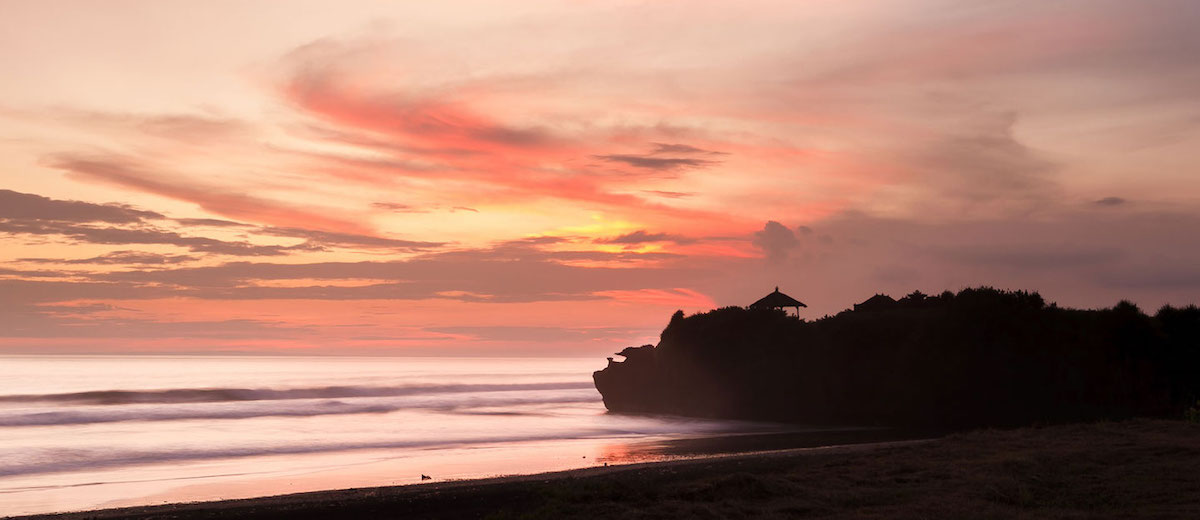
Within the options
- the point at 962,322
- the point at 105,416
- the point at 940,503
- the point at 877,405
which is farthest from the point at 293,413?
the point at 940,503

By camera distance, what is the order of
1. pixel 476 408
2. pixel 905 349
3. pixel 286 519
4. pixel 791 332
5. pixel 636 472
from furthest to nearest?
pixel 476 408 → pixel 791 332 → pixel 905 349 → pixel 636 472 → pixel 286 519

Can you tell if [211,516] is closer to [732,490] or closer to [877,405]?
[732,490]

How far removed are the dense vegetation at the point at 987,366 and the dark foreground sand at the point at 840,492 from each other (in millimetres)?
20430

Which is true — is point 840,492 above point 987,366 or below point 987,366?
below

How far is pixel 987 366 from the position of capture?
42031 millimetres

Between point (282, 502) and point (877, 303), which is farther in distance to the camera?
point (877, 303)

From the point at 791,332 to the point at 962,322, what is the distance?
441 inches

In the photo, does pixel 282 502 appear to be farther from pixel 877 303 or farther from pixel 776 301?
pixel 877 303

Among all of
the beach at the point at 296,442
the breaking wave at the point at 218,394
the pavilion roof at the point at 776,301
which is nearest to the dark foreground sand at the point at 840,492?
the beach at the point at 296,442

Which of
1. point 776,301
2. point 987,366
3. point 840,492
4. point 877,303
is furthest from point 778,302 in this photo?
point 840,492

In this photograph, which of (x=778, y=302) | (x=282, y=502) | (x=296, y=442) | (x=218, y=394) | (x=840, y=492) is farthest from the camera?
(x=218, y=394)

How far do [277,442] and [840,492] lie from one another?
28919 mm

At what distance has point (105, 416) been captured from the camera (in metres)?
54.3

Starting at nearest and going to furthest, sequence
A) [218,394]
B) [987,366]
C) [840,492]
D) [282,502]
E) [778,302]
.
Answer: [840,492] → [282,502] → [987,366] → [778,302] → [218,394]
